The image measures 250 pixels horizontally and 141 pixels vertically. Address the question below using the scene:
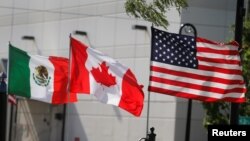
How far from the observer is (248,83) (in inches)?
705

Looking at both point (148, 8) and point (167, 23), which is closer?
point (148, 8)

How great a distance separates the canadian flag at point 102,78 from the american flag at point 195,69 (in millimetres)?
994

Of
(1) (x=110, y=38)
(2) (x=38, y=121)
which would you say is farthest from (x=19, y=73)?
(2) (x=38, y=121)

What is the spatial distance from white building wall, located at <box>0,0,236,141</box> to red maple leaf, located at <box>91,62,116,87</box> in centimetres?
1180

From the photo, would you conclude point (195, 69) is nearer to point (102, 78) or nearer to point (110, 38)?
point (102, 78)

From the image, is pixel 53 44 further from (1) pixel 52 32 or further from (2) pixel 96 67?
(2) pixel 96 67

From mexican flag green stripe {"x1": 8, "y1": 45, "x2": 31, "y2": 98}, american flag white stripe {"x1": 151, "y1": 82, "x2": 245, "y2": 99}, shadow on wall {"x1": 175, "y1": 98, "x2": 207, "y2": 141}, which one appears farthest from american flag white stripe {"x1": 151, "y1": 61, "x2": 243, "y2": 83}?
shadow on wall {"x1": 175, "y1": 98, "x2": 207, "y2": 141}

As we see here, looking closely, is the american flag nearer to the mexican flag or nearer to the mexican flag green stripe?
the mexican flag

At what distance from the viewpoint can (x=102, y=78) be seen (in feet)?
47.5

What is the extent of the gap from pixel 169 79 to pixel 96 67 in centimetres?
194

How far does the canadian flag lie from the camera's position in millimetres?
14070

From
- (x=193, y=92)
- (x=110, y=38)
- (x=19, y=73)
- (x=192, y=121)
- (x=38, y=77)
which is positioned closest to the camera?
(x=193, y=92)

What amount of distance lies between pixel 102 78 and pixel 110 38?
46.6 ft

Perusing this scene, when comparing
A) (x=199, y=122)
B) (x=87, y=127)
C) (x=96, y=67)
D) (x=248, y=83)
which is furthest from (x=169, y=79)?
(x=87, y=127)
